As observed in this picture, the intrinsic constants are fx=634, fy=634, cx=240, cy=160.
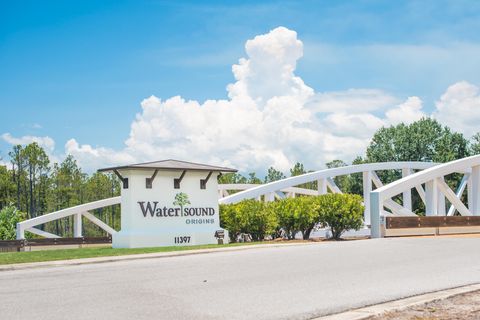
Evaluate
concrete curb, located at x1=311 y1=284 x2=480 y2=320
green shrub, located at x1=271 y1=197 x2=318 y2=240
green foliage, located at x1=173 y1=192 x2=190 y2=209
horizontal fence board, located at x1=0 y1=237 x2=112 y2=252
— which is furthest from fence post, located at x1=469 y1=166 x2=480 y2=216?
concrete curb, located at x1=311 y1=284 x2=480 y2=320

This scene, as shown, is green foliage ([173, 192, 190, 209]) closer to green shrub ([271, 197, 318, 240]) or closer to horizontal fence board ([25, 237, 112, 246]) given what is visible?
green shrub ([271, 197, 318, 240])

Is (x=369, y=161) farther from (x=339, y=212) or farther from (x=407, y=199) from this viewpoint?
(x=339, y=212)

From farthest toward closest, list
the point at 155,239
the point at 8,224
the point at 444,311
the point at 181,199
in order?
the point at 8,224 → the point at 181,199 → the point at 155,239 → the point at 444,311

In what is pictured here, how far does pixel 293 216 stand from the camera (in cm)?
2738

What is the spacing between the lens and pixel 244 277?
→ 12266 millimetres

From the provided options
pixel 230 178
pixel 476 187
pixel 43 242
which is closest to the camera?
pixel 476 187

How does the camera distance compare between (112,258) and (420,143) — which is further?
(420,143)

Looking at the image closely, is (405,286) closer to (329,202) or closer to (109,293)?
(109,293)

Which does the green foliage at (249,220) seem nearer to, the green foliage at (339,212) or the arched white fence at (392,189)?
the green foliage at (339,212)

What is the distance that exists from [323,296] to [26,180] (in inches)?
2733

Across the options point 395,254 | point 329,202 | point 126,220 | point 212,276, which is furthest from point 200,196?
point 212,276

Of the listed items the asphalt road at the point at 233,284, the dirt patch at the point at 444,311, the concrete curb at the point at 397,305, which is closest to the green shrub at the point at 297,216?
the asphalt road at the point at 233,284

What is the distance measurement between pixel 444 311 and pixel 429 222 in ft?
64.9

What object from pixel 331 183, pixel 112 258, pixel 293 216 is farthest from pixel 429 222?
pixel 331 183
